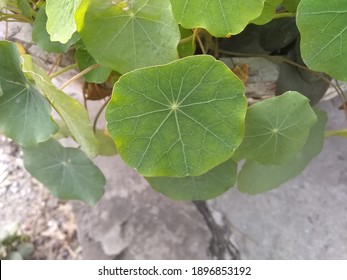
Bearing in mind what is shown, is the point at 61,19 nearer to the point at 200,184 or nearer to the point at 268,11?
the point at 268,11

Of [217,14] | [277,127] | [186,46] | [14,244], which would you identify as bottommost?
[14,244]

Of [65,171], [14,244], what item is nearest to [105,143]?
[65,171]

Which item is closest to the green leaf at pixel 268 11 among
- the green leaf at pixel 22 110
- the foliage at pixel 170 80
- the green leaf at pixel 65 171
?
the foliage at pixel 170 80

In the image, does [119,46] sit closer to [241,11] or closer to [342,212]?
[241,11]

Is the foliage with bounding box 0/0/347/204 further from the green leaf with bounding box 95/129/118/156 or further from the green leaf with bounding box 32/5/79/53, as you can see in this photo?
the green leaf with bounding box 95/129/118/156
